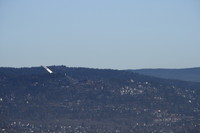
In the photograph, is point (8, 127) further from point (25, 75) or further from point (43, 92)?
point (25, 75)

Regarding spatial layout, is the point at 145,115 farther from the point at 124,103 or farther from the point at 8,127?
the point at 8,127

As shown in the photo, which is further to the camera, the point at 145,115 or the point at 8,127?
the point at 145,115

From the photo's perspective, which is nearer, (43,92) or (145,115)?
(145,115)

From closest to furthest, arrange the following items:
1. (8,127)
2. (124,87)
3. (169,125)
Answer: (8,127)
(169,125)
(124,87)

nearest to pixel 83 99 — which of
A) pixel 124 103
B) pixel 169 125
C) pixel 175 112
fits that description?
pixel 124 103

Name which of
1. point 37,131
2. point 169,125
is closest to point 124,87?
point 169,125

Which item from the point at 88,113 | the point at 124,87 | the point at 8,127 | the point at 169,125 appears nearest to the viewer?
the point at 8,127
